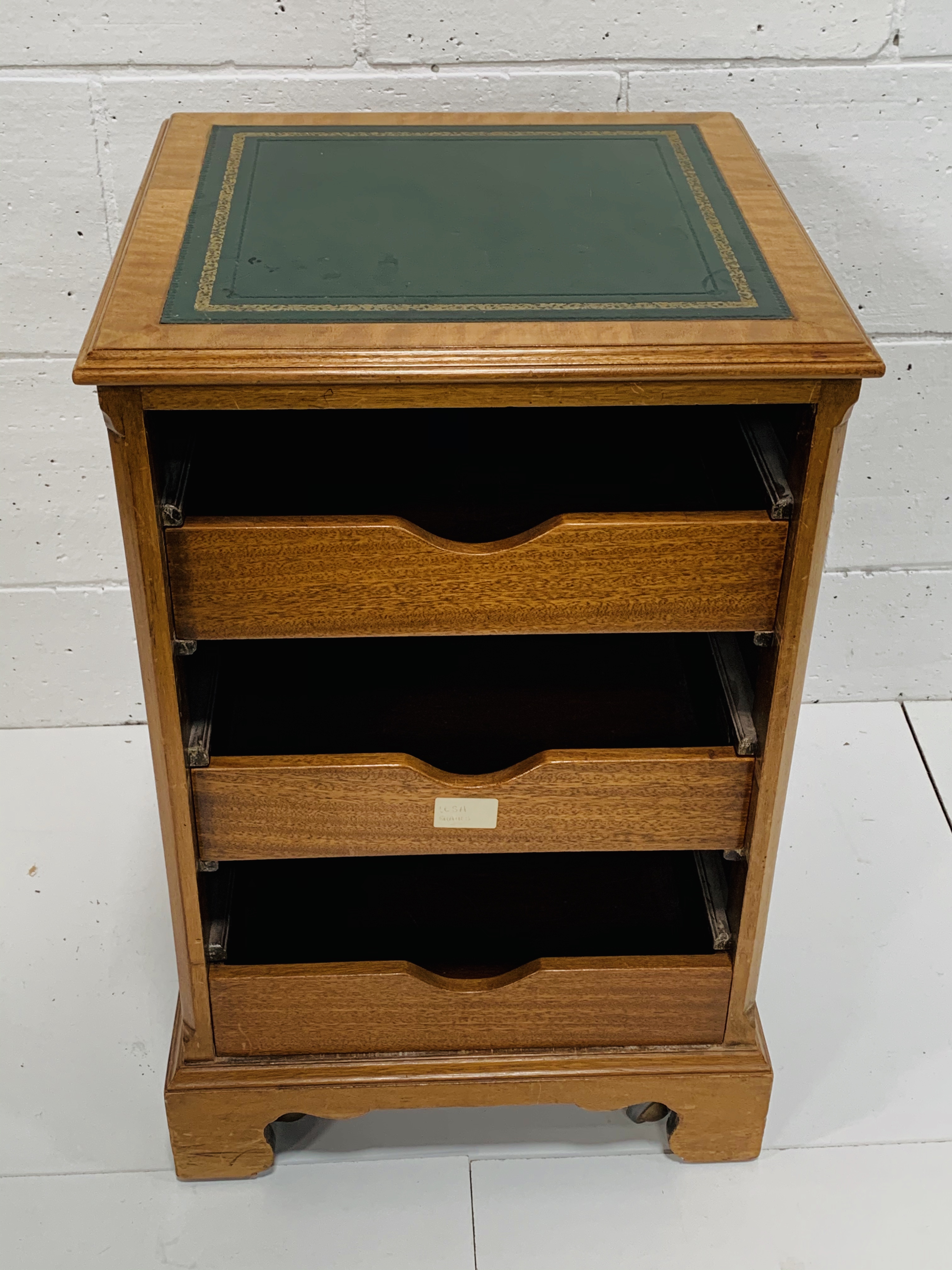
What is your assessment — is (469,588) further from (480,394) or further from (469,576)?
(480,394)

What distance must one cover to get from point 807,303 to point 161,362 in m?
0.50

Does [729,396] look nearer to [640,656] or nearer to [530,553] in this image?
[530,553]

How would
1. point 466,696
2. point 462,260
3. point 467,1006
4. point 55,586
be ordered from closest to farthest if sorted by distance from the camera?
point 462,260 < point 467,1006 < point 466,696 < point 55,586

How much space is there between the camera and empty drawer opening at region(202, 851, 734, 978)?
1480mm

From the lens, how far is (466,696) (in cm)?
153

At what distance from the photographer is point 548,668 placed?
61.5 inches

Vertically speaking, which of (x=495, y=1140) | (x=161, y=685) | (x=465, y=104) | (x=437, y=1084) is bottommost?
(x=495, y=1140)

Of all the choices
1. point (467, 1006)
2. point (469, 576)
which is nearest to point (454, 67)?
point (469, 576)

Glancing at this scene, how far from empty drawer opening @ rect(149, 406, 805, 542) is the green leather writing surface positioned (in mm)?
152

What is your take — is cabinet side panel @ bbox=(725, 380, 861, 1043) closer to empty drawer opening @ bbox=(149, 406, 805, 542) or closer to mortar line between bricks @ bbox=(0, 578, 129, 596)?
empty drawer opening @ bbox=(149, 406, 805, 542)

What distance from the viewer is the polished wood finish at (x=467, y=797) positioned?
1281 millimetres

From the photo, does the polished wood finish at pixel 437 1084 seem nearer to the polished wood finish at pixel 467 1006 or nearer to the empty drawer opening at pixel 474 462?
the polished wood finish at pixel 467 1006

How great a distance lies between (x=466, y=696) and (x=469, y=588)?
13.7 inches

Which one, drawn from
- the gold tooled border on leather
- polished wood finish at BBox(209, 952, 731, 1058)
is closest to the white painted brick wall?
the gold tooled border on leather
